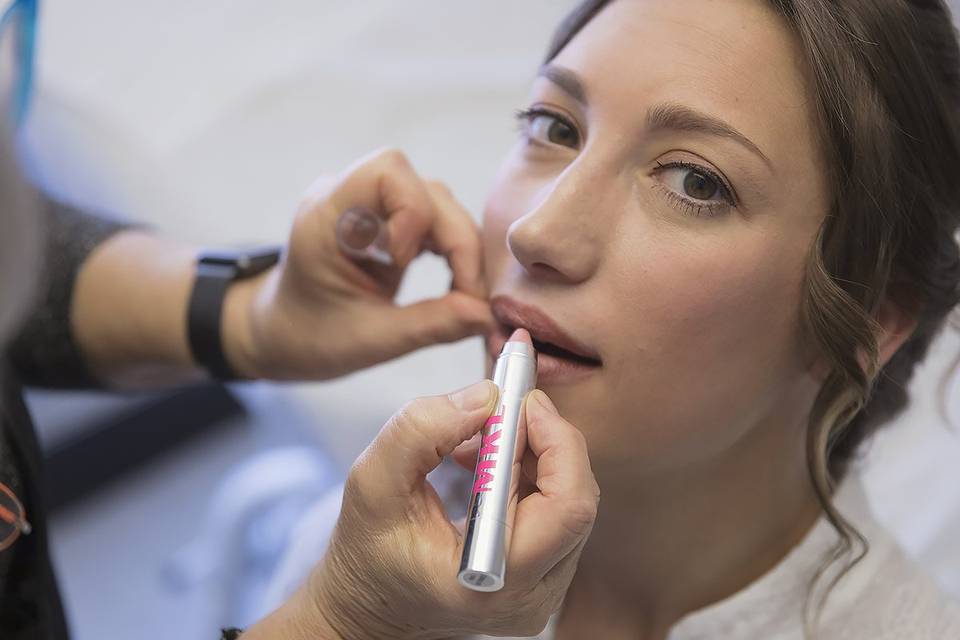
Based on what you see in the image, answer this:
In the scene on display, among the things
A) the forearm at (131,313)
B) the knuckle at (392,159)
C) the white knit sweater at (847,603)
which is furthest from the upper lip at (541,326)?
the forearm at (131,313)

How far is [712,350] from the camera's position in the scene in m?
0.77

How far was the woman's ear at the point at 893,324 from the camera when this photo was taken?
85 centimetres

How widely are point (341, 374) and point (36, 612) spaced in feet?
1.23

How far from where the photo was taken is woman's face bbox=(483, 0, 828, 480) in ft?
2.45

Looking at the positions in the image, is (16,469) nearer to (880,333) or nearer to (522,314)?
(522,314)

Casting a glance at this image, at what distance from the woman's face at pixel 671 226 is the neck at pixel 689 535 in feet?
0.36

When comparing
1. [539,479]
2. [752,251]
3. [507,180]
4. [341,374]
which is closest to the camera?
[539,479]

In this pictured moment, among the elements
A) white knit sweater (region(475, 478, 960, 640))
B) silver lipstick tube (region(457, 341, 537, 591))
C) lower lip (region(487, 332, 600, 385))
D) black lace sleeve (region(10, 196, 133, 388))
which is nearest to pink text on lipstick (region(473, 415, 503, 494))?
silver lipstick tube (region(457, 341, 537, 591))

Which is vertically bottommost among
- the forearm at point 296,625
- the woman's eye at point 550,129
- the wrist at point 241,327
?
the wrist at point 241,327

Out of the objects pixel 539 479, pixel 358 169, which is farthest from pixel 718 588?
pixel 358 169

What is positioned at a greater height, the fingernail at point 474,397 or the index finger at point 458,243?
the fingernail at point 474,397

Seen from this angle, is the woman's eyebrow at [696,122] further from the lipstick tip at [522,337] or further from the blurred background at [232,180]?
the blurred background at [232,180]

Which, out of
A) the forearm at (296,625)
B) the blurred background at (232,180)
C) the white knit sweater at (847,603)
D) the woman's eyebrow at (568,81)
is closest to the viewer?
the forearm at (296,625)

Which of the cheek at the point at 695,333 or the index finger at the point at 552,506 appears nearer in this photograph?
the index finger at the point at 552,506
